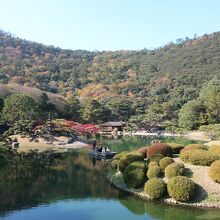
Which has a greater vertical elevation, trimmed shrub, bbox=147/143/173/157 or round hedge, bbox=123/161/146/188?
trimmed shrub, bbox=147/143/173/157

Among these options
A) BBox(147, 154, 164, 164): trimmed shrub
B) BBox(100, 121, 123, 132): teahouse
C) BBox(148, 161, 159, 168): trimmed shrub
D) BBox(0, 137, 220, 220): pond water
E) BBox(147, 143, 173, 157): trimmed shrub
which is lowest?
BBox(0, 137, 220, 220): pond water

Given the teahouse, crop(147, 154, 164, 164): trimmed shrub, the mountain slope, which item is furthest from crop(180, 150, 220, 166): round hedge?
the mountain slope

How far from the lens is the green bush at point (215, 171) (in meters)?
22.7

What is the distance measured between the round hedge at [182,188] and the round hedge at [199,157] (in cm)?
332

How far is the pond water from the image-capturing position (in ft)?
67.7

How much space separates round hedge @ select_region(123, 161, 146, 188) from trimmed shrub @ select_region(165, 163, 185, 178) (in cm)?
178

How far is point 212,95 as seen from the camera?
3093 inches

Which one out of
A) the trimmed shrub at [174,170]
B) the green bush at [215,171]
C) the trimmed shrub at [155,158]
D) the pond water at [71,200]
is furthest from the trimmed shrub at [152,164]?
the green bush at [215,171]

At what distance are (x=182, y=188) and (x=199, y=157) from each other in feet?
13.4

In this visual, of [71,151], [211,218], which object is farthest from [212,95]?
[211,218]

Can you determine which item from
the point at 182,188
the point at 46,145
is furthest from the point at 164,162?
the point at 46,145

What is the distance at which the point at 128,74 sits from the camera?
144 m

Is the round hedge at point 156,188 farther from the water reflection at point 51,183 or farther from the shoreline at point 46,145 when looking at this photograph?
the shoreline at point 46,145

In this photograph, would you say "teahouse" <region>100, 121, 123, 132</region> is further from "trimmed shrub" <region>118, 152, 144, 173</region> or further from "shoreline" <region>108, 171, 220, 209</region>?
"trimmed shrub" <region>118, 152, 144, 173</region>
